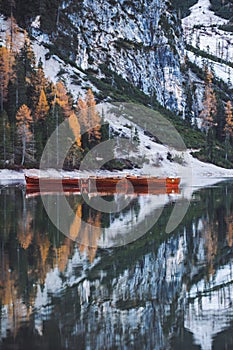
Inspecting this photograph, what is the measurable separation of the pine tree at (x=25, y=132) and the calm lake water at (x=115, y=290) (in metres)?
52.6

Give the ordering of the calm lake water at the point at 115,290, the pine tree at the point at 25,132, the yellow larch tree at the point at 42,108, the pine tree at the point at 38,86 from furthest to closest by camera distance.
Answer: the pine tree at the point at 38,86, the yellow larch tree at the point at 42,108, the pine tree at the point at 25,132, the calm lake water at the point at 115,290

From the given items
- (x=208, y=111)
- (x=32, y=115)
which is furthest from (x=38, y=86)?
(x=208, y=111)

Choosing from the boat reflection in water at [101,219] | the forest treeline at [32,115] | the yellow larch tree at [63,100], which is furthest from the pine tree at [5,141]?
the boat reflection in water at [101,219]

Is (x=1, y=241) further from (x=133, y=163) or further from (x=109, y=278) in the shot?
(x=133, y=163)

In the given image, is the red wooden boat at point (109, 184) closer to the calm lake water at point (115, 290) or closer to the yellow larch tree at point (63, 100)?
the yellow larch tree at point (63, 100)

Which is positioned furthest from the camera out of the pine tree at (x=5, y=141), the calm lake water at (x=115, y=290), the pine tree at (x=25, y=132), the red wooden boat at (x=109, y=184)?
the pine tree at (x=25, y=132)

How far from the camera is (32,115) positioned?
89438 mm

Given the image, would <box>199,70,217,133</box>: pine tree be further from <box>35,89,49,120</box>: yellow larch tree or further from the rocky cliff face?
<box>35,89,49,120</box>: yellow larch tree

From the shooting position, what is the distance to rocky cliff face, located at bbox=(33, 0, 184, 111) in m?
→ 134

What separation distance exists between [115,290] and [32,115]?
74814mm

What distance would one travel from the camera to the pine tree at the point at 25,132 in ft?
268

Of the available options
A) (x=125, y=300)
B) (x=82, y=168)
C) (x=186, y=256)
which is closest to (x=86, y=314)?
(x=125, y=300)

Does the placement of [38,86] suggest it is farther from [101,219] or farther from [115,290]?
[115,290]

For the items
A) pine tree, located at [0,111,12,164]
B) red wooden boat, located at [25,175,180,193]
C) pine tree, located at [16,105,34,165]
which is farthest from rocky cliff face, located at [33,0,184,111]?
red wooden boat, located at [25,175,180,193]
